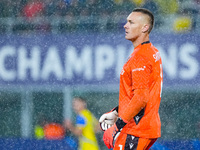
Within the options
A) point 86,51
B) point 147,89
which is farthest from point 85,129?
point 147,89

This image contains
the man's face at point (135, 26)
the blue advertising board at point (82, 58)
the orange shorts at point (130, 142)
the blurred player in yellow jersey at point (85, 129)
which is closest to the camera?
the orange shorts at point (130, 142)

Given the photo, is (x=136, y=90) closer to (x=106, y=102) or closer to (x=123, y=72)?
(x=123, y=72)

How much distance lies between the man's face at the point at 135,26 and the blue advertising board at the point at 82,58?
651cm

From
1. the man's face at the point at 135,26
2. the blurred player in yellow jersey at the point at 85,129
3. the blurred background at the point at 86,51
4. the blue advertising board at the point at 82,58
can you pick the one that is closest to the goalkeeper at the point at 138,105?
the man's face at the point at 135,26

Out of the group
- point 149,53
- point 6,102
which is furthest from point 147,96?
point 6,102

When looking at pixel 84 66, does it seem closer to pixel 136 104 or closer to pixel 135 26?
pixel 135 26

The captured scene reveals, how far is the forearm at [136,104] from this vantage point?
378cm

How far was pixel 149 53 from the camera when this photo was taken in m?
3.94

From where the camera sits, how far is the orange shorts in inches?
154

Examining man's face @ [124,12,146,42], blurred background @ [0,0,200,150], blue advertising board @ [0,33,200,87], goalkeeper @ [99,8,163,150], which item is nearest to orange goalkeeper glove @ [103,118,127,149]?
goalkeeper @ [99,8,163,150]

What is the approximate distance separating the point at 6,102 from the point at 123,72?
31.2 feet

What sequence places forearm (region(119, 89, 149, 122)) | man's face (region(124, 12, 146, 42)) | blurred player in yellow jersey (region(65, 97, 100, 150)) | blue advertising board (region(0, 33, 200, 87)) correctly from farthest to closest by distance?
blue advertising board (region(0, 33, 200, 87)) < blurred player in yellow jersey (region(65, 97, 100, 150)) < man's face (region(124, 12, 146, 42)) < forearm (region(119, 89, 149, 122))

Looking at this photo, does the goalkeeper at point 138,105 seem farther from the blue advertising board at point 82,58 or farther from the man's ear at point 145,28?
the blue advertising board at point 82,58

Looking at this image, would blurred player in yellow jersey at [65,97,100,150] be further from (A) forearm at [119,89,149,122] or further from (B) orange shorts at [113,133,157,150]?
(A) forearm at [119,89,149,122]
